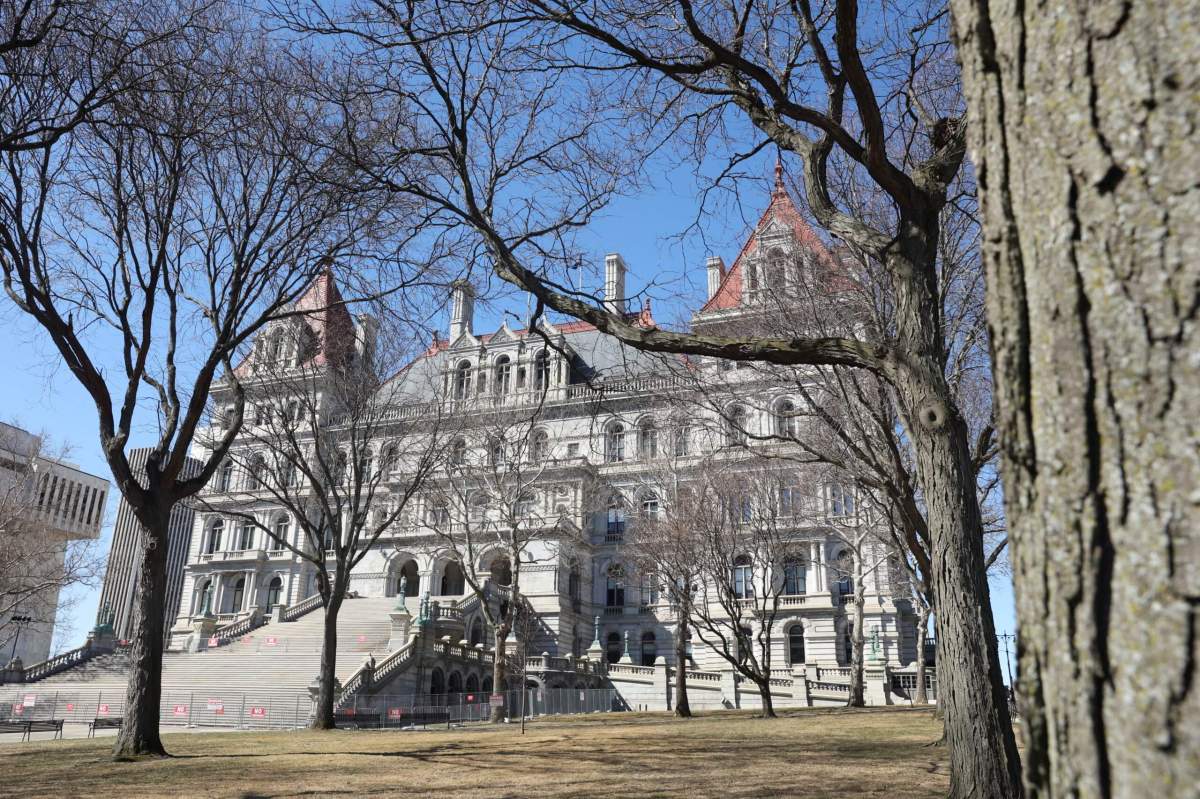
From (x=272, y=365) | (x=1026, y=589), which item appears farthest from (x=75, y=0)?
(x=272, y=365)

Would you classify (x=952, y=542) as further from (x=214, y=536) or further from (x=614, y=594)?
(x=214, y=536)

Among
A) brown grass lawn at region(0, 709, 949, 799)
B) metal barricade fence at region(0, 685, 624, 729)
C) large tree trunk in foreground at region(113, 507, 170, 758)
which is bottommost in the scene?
metal barricade fence at region(0, 685, 624, 729)

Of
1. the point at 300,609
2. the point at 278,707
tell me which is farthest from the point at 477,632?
the point at 278,707

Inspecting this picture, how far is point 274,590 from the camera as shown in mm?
53938

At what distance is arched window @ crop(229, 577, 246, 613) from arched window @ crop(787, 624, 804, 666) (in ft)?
110

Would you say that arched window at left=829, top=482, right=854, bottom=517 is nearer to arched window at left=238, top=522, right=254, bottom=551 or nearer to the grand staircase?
the grand staircase

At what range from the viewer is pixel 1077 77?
6.23ft

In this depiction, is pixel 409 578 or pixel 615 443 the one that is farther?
pixel 409 578

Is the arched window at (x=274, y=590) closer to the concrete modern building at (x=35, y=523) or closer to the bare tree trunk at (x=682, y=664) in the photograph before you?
the concrete modern building at (x=35, y=523)

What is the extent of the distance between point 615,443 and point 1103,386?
50.1 m

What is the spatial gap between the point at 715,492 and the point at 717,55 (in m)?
19.8

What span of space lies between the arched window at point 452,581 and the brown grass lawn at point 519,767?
3426 cm

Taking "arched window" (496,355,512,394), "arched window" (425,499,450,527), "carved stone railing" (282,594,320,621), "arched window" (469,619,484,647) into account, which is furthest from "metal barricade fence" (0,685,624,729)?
"arched window" (496,355,512,394)

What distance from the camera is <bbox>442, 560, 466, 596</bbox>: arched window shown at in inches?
2034
